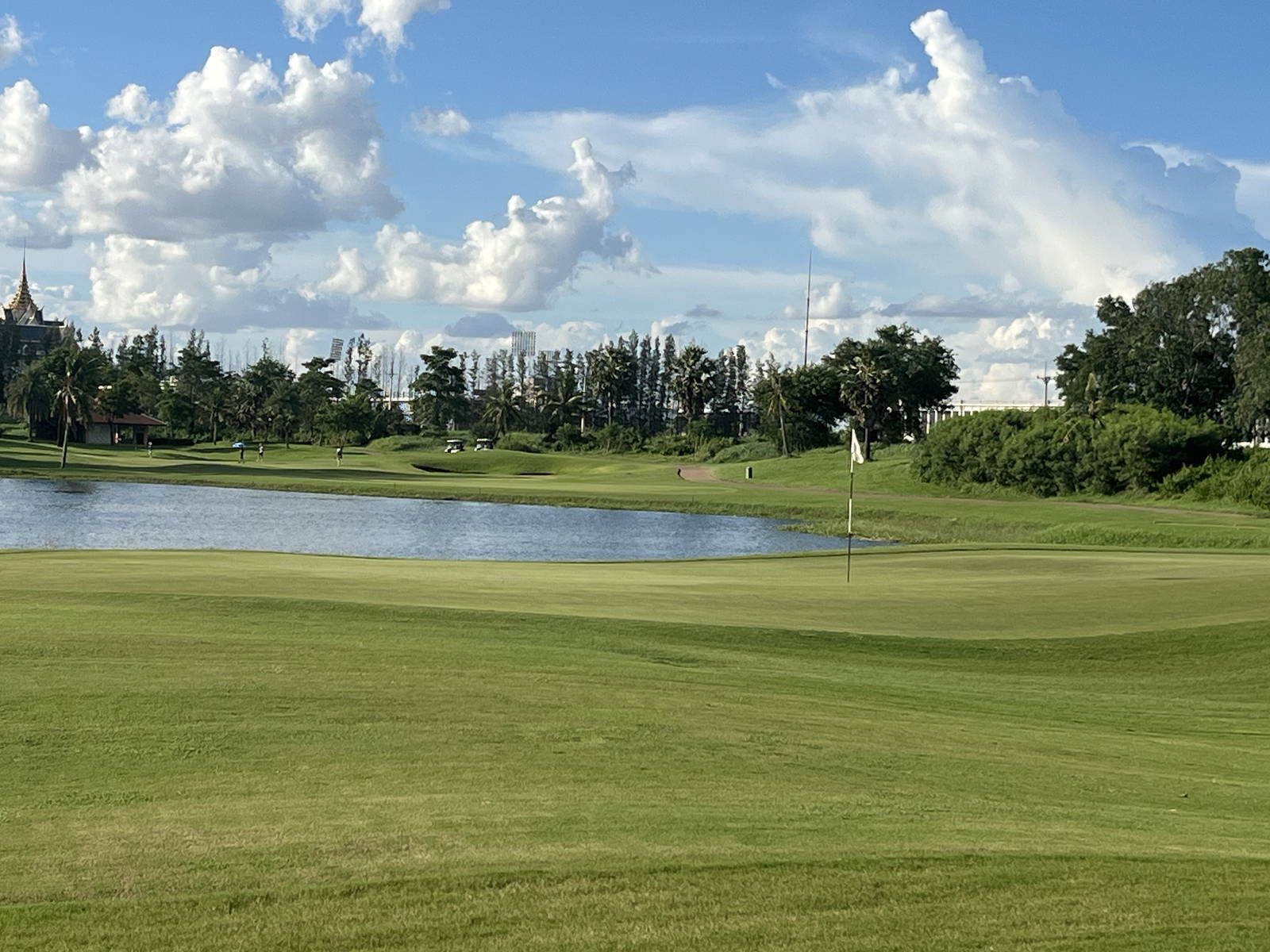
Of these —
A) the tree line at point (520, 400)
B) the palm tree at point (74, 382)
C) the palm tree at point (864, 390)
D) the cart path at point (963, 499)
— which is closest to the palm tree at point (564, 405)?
the tree line at point (520, 400)

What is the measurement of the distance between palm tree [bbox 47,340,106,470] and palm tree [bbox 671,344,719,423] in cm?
6237

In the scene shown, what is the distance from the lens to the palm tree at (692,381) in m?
152

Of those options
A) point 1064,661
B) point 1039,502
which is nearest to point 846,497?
point 1039,502

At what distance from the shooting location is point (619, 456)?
13525 centimetres

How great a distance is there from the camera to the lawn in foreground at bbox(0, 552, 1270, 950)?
752cm

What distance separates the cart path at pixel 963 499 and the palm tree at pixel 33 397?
69133mm

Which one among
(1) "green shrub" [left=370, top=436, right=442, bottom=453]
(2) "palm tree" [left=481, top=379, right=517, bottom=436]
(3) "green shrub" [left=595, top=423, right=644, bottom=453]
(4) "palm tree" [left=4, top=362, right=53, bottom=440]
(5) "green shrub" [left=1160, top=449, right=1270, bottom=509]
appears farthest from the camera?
(2) "palm tree" [left=481, top=379, right=517, bottom=436]

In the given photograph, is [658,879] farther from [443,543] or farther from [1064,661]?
[443,543]

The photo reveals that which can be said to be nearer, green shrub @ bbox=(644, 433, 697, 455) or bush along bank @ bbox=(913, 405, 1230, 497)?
bush along bank @ bbox=(913, 405, 1230, 497)

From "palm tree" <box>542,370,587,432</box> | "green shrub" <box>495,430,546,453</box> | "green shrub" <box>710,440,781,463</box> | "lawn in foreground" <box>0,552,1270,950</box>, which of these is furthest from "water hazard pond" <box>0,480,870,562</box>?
"palm tree" <box>542,370,587,432</box>

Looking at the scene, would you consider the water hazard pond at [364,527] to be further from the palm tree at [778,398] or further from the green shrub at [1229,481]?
the palm tree at [778,398]

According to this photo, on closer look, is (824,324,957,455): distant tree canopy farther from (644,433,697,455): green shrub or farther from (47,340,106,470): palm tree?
(47,340,106,470): palm tree

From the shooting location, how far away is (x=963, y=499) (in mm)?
77375

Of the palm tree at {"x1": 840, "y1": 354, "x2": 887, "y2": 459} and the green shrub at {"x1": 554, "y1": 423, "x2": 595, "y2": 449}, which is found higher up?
the palm tree at {"x1": 840, "y1": 354, "x2": 887, "y2": 459}
